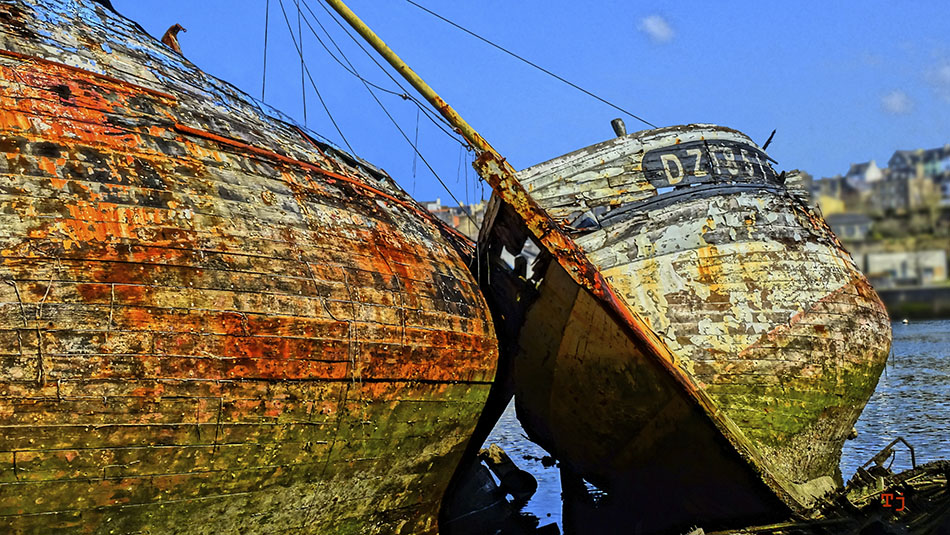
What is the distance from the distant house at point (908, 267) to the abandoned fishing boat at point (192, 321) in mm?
3229

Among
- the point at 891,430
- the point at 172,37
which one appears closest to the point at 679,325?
the point at 172,37

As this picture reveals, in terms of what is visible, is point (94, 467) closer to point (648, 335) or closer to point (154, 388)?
point (154, 388)

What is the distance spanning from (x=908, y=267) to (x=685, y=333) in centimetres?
316

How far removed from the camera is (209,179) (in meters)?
5.85

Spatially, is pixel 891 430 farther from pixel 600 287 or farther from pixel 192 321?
pixel 192 321

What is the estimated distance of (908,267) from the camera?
439cm

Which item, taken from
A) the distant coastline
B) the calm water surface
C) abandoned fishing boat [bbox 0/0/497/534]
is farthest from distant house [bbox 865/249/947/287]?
the calm water surface

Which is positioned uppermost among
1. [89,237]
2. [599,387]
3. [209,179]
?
[209,179]

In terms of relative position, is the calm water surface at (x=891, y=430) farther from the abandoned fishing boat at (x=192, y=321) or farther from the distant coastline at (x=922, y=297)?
the distant coastline at (x=922, y=297)

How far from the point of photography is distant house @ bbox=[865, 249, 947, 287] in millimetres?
4215

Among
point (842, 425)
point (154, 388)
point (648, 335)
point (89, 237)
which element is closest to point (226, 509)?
point (154, 388)

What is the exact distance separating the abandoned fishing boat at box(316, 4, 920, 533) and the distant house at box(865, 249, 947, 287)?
95.7 inches

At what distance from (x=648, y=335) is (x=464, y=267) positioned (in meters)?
2.01

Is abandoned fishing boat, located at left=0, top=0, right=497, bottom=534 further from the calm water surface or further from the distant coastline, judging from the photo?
the calm water surface
